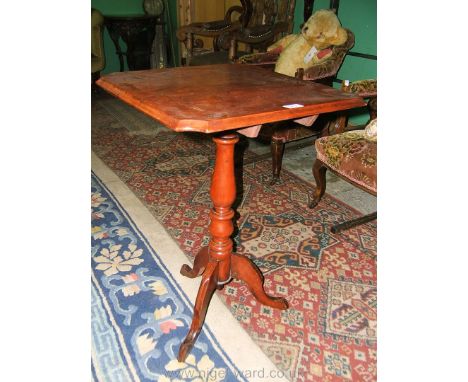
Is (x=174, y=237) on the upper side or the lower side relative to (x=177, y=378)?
upper

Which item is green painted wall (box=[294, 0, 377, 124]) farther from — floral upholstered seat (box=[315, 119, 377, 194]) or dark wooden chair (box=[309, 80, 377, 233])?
floral upholstered seat (box=[315, 119, 377, 194])

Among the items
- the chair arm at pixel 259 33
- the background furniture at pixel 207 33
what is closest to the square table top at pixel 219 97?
the chair arm at pixel 259 33

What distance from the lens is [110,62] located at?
19.5 ft

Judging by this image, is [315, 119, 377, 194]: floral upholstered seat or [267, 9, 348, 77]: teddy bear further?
[267, 9, 348, 77]: teddy bear

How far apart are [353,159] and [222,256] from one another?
34.5 inches

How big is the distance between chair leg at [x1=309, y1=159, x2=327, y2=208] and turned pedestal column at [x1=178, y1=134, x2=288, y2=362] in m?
0.90

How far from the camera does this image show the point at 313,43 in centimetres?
313

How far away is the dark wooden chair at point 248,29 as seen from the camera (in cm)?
342

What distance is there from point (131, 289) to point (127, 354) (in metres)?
0.37

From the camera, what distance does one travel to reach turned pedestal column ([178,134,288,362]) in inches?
56.0

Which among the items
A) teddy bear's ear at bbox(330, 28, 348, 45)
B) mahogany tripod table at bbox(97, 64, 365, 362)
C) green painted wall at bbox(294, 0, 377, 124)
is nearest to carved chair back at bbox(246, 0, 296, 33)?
green painted wall at bbox(294, 0, 377, 124)

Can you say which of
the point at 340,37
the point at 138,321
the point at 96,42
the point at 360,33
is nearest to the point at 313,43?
the point at 340,37
